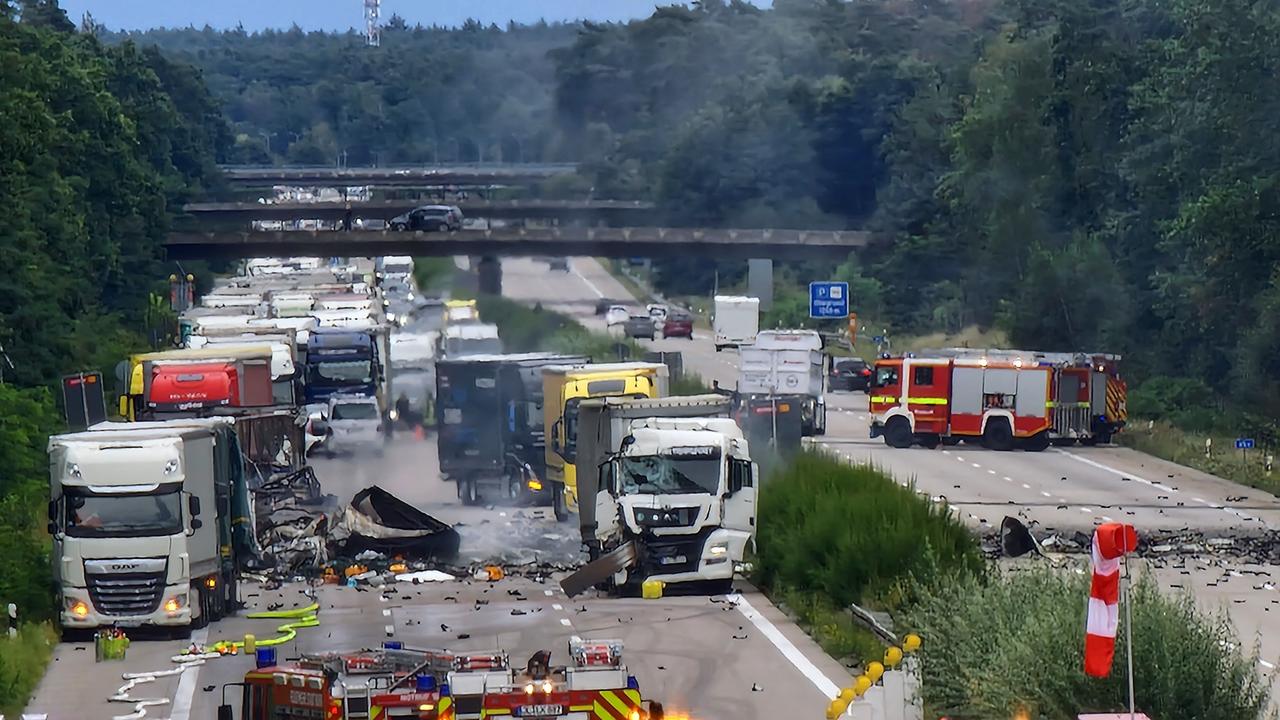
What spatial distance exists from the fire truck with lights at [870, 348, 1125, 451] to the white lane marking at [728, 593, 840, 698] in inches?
1042

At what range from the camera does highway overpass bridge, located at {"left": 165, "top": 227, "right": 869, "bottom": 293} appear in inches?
4264

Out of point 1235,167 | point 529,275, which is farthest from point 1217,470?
point 529,275

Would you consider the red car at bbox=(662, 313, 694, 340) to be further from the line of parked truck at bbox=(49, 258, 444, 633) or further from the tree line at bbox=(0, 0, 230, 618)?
the line of parked truck at bbox=(49, 258, 444, 633)

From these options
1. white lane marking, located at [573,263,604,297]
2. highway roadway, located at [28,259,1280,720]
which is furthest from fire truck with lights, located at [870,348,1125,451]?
white lane marking, located at [573,263,604,297]

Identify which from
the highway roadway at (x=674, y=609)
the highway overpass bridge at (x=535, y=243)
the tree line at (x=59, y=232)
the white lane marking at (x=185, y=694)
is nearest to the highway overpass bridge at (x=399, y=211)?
the tree line at (x=59, y=232)

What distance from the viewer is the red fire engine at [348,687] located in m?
17.8

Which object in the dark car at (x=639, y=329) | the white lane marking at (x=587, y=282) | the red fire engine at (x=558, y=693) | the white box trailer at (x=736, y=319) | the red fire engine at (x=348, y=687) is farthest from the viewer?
the white lane marking at (x=587, y=282)

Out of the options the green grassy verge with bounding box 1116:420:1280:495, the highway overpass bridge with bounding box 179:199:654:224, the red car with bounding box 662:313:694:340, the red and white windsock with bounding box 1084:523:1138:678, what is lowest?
the red car with bounding box 662:313:694:340

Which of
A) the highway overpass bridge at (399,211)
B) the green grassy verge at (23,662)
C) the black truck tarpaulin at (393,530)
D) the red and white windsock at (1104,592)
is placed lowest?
the black truck tarpaulin at (393,530)

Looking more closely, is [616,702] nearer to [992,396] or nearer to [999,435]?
[992,396]

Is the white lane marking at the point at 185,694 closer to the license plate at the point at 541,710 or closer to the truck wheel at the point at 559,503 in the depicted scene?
the license plate at the point at 541,710

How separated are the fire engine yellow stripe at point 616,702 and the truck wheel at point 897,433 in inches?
1639

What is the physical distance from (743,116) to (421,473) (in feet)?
301

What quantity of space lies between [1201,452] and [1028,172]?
122 ft
